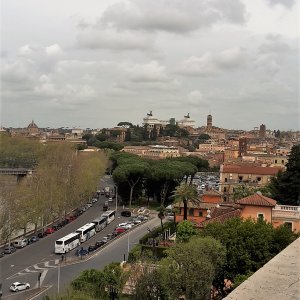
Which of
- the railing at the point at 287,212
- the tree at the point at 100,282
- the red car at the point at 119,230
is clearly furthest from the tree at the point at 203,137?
the tree at the point at 100,282

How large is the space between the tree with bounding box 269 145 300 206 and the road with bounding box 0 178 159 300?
11.2 metres

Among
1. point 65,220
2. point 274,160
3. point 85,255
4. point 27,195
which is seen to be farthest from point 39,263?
point 274,160

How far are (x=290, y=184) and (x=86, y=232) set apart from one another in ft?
52.5

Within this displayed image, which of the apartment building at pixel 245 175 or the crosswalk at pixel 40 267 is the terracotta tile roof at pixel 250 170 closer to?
the apartment building at pixel 245 175

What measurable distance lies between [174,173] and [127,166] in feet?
19.0

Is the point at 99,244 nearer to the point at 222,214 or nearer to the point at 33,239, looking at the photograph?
the point at 33,239

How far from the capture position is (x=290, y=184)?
37.2m

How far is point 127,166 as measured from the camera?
57.8 metres

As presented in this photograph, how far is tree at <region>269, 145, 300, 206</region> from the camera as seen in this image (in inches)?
A: 1457

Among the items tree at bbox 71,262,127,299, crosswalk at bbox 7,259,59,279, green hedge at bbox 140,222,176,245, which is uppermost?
tree at bbox 71,262,127,299

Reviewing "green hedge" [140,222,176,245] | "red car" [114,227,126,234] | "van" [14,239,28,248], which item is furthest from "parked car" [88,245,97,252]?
"red car" [114,227,126,234]

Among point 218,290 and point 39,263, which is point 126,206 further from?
point 218,290

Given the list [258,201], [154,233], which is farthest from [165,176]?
[258,201]

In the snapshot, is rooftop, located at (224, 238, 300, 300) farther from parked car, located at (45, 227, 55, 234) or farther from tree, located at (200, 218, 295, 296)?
parked car, located at (45, 227, 55, 234)
